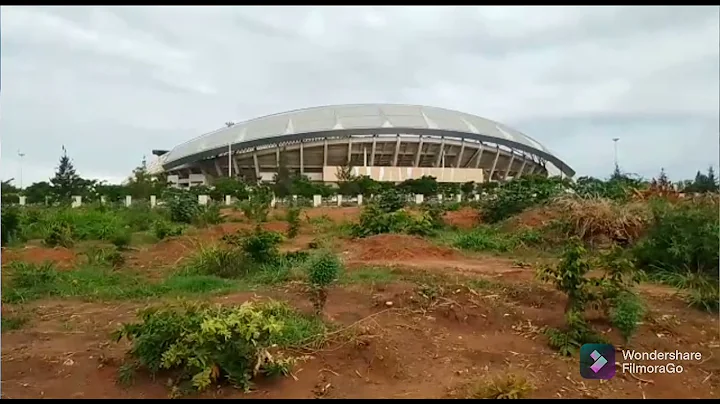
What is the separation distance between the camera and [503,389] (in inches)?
109

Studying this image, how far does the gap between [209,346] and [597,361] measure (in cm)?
221

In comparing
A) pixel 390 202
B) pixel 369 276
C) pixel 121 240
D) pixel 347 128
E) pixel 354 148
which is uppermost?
pixel 347 128

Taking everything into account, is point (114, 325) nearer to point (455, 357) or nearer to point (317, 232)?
point (455, 357)

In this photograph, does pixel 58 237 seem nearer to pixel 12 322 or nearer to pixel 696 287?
pixel 12 322

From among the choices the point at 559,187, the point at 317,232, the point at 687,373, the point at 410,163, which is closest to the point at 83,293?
the point at 687,373

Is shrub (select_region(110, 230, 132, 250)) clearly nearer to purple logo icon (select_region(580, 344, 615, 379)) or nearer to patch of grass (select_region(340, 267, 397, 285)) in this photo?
patch of grass (select_region(340, 267, 397, 285))

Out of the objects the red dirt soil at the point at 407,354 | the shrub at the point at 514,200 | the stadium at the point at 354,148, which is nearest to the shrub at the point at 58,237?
the red dirt soil at the point at 407,354

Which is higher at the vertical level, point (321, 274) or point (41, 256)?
point (321, 274)

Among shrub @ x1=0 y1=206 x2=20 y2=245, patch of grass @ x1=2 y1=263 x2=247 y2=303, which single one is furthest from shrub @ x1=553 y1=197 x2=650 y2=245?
shrub @ x1=0 y1=206 x2=20 y2=245

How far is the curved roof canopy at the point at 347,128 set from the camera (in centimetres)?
4456

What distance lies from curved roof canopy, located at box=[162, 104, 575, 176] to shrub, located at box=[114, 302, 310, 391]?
41463 millimetres

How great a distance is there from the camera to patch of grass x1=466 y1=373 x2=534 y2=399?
2727 millimetres

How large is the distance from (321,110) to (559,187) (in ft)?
123

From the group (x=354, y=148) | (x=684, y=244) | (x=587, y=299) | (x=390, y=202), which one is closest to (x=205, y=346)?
(x=587, y=299)
